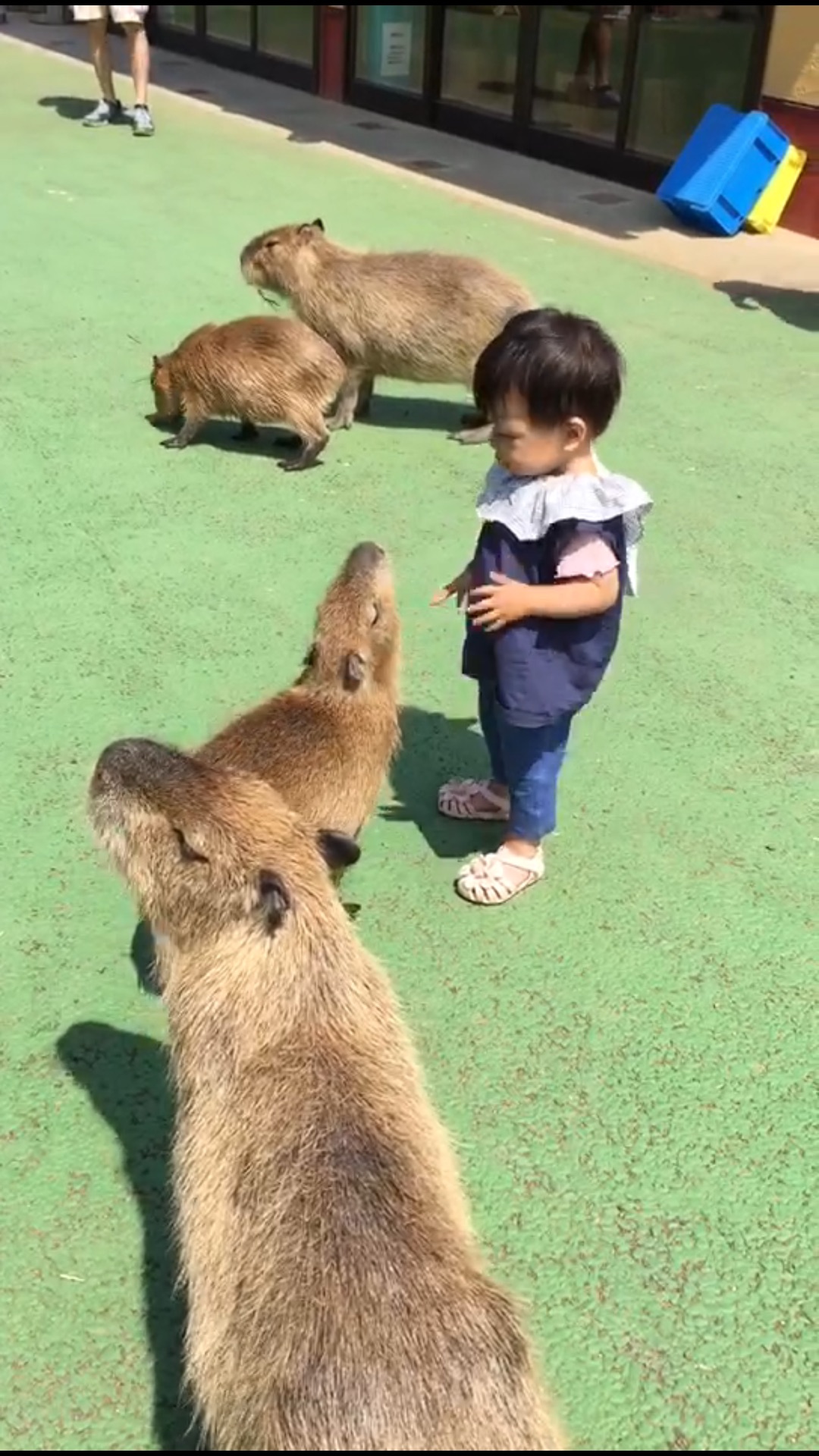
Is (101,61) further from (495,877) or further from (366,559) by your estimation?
(495,877)

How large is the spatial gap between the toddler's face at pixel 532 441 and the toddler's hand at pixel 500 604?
0.72 feet

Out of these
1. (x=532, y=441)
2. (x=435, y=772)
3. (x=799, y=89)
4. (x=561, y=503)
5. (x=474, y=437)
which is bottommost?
(x=474, y=437)

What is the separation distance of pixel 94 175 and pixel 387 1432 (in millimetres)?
8747

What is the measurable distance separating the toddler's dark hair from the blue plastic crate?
6.08 metres

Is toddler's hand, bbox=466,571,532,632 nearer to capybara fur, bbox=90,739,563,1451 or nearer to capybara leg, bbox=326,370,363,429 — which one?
capybara fur, bbox=90,739,563,1451

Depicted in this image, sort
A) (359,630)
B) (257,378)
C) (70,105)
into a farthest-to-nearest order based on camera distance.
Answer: (70,105) < (257,378) < (359,630)

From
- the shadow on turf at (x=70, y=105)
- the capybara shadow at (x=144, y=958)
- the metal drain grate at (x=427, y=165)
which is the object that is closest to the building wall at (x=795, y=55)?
the metal drain grate at (x=427, y=165)

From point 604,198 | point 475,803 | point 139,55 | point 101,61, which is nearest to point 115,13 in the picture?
point 139,55

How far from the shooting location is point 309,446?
4.97 m

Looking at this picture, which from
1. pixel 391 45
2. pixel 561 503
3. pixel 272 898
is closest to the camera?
pixel 272 898

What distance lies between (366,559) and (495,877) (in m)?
0.79

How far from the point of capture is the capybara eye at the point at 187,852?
1999 mm

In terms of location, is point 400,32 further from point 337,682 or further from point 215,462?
point 337,682

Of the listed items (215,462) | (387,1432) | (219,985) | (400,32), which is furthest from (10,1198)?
(400,32)
